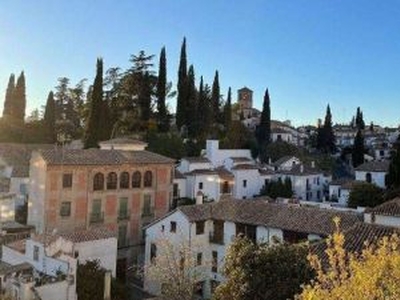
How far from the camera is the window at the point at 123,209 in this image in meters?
45.3

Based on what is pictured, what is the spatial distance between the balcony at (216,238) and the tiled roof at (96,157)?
12.2m

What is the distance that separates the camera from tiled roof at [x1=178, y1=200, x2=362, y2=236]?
105 feet

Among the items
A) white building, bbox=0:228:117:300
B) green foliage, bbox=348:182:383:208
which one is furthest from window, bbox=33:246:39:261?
green foliage, bbox=348:182:383:208

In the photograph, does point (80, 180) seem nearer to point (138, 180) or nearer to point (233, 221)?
point (138, 180)

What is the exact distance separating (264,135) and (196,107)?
546 inches

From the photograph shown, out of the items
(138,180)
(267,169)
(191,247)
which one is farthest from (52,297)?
(267,169)

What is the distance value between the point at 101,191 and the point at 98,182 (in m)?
0.78

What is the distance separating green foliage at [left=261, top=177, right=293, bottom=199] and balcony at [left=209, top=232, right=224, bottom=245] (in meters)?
24.2

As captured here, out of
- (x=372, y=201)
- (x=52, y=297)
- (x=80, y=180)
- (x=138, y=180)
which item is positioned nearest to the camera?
(x=52, y=297)

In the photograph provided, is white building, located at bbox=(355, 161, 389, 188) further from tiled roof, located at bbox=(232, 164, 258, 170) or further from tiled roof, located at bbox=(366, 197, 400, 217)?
tiled roof, located at bbox=(366, 197, 400, 217)

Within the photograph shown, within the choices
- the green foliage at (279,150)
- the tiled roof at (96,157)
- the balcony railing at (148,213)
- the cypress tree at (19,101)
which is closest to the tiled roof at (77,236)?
the tiled roof at (96,157)

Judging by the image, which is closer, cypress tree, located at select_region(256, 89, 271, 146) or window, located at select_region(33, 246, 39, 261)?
window, located at select_region(33, 246, 39, 261)

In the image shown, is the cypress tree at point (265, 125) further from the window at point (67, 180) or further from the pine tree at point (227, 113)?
the window at point (67, 180)

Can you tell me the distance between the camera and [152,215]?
4775cm
